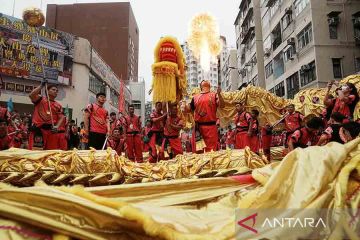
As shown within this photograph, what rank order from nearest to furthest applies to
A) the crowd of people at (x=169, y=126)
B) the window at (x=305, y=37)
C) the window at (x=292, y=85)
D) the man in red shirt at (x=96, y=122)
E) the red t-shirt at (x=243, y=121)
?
1. the crowd of people at (x=169, y=126)
2. the man in red shirt at (x=96, y=122)
3. the red t-shirt at (x=243, y=121)
4. the window at (x=305, y=37)
5. the window at (x=292, y=85)

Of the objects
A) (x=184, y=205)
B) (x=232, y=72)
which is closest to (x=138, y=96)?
(x=232, y=72)

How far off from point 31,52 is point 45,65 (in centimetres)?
127

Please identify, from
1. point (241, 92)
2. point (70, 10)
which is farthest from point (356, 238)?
point (70, 10)


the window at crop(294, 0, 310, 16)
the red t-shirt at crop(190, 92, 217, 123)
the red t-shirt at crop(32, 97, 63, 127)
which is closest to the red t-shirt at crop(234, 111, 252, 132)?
the red t-shirt at crop(190, 92, 217, 123)

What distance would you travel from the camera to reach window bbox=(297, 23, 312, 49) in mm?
20605

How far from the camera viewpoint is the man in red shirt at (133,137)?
29.1 ft

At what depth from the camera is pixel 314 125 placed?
5.49 metres

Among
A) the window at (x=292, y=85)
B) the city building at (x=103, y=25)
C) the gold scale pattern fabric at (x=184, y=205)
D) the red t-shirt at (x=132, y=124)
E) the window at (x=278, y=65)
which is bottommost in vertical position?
the gold scale pattern fabric at (x=184, y=205)

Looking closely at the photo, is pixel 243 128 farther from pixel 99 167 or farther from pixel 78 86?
pixel 78 86

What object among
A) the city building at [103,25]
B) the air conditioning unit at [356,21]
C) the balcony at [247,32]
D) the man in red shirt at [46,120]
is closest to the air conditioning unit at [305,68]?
the air conditioning unit at [356,21]

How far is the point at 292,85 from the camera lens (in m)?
23.5

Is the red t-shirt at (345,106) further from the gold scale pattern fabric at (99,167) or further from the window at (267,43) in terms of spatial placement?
the window at (267,43)

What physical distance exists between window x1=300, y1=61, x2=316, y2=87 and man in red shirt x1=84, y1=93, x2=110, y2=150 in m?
16.6

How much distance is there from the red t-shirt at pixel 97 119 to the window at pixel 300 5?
61.0 ft
